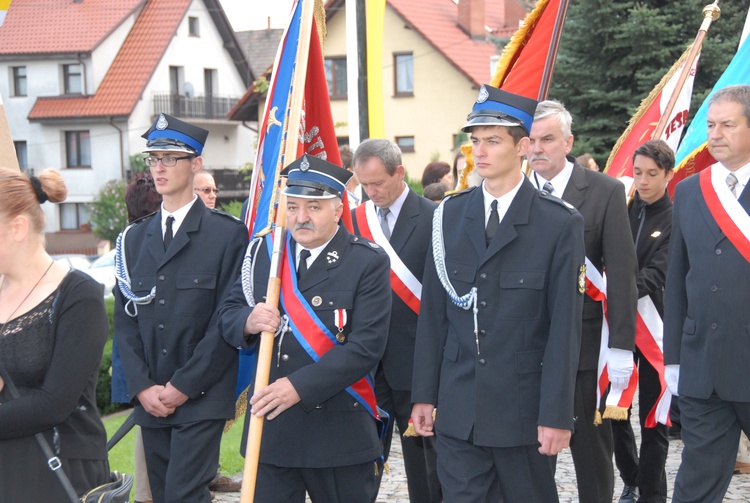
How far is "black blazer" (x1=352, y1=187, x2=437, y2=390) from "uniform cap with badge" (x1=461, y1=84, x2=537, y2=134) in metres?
1.46

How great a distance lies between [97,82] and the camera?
44.7 metres

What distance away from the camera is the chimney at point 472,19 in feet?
134

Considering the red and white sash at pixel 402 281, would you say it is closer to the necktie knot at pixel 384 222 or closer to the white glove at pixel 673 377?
the necktie knot at pixel 384 222

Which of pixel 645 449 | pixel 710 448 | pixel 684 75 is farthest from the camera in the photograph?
pixel 684 75

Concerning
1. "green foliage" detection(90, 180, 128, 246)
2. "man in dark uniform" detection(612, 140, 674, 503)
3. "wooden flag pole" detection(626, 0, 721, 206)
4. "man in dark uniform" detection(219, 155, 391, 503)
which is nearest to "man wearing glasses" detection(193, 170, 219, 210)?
"man in dark uniform" detection(219, 155, 391, 503)

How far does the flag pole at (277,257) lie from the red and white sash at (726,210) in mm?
2070

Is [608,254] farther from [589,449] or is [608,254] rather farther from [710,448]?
[710,448]

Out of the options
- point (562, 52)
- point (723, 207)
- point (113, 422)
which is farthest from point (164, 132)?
point (562, 52)

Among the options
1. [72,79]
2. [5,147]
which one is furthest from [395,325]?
[72,79]

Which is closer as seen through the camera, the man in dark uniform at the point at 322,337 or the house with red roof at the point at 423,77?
the man in dark uniform at the point at 322,337

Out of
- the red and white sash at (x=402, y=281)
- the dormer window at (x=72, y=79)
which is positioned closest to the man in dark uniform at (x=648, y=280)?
the red and white sash at (x=402, y=281)

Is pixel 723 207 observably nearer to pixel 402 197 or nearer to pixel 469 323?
pixel 469 323

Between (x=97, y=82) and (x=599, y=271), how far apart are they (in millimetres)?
41669

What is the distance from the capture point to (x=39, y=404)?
3.68 meters
